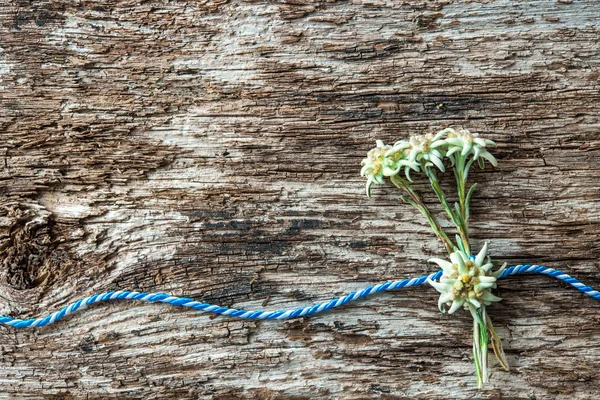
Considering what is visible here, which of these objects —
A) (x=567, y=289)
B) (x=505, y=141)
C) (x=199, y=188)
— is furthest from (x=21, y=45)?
(x=567, y=289)

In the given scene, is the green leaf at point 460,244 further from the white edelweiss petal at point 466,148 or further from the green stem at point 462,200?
the white edelweiss petal at point 466,148

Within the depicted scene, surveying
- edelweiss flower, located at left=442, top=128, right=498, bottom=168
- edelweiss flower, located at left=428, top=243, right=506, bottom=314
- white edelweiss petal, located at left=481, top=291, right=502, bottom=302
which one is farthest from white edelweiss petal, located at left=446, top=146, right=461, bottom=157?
white edelweiss petal, located at left=481, top=291, right=502, bottom=302

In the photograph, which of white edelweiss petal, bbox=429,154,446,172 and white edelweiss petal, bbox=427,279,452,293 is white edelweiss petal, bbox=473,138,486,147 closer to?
white edelweiss petal, bbox=429,154,446,172

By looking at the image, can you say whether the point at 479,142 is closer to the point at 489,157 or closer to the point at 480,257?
the point at 489,157

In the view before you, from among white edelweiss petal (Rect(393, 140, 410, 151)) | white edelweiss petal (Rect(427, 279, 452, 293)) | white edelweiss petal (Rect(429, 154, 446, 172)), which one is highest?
white edelweiss petal (Rect(393, 140, 410, 151))

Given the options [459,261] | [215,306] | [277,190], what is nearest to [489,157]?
[459,261]

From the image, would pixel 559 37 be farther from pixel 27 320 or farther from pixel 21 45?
pixel 27 320
